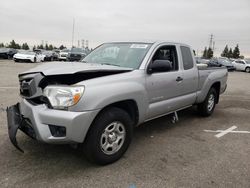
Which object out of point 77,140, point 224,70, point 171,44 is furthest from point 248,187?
point 224,70

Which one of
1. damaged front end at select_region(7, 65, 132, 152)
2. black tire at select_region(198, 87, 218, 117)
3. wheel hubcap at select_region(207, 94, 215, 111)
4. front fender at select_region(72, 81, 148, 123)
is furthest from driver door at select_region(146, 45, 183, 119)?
wheel hubcap at select_region(207, 94, 215, 111)

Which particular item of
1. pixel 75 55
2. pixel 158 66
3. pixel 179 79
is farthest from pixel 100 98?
pixel 75 55

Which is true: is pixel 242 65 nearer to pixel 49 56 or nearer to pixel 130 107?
pixel 49 56

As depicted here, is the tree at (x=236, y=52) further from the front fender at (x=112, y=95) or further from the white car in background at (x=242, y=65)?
the front fender at (x=112, y=95)

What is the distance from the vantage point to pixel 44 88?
3.19 metres

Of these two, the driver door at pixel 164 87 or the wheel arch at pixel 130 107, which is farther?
the driver door at pixel 164 87

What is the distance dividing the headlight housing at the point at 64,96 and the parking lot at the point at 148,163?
91 cm

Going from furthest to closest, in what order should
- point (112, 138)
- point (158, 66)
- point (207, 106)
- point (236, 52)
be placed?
point (236, 52), point (207, 106), point (158, 66), point (112, 138)

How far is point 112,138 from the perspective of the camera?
11.2ft

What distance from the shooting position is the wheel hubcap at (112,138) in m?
3.34

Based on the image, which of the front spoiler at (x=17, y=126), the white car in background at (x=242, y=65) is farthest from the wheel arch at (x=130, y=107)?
the white car in background at (x=242, y=65)

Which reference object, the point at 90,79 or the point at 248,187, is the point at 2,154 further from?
the point at 248,187

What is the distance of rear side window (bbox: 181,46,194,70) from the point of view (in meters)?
5.04

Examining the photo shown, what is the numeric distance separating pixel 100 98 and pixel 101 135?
500 millimetres
